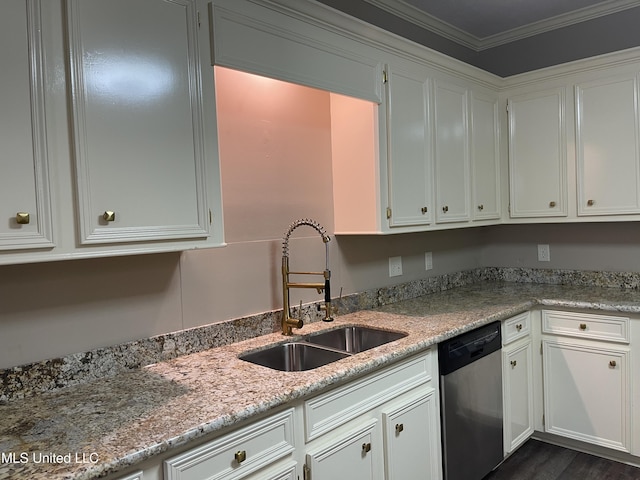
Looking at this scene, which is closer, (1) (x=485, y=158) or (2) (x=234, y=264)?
(2) (x=234, y=264)

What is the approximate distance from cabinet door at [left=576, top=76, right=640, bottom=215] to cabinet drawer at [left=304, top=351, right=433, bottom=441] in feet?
5.43

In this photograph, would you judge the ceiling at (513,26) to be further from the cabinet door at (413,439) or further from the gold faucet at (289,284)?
the cabinet door at (413,439)

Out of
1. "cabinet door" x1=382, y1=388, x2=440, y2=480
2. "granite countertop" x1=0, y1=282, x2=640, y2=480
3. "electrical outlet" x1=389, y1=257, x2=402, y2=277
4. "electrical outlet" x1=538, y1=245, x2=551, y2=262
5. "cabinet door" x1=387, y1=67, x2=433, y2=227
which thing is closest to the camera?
"granite countertop" x1=0, y1=282, x2=640, y2=480

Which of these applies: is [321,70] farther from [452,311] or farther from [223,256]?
[452,311]

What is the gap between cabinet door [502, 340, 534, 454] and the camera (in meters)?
2.56

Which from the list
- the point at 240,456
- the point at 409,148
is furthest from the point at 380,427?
the point at 409,148

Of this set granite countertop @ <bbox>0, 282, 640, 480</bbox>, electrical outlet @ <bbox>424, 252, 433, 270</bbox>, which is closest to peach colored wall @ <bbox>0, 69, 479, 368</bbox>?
granite countertop @ <bbox>0, 282, 640, 480</bbox>

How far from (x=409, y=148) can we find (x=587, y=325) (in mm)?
1426

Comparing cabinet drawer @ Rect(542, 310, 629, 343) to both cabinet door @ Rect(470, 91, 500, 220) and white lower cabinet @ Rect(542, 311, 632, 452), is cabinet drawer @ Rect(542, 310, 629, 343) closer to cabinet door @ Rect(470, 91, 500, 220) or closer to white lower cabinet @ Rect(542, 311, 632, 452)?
white lower cabinet @ Rect(542, 311, 632, 452)

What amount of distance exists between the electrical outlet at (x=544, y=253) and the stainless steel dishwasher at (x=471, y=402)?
120 centimetres

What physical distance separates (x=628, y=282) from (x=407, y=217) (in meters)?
1.67

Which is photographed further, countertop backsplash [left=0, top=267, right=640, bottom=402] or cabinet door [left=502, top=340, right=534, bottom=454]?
cabinet door [left=502, top=340, right=534, bottom=454]

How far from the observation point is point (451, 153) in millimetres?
2752

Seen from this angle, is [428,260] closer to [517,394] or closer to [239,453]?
[517,394]
